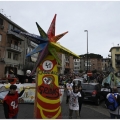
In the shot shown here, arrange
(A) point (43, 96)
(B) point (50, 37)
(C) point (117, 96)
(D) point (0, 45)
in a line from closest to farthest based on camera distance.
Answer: (C) point (117, 96) → (A) point (43, 96) → (B) point (50, 37) → (D) point (0, 45)

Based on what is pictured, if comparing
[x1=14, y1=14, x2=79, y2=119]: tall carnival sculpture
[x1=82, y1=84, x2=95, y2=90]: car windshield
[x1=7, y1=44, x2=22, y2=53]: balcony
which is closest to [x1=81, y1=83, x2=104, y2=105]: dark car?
[x1=82, y1=84, x2=95, y2=90]: car windshield

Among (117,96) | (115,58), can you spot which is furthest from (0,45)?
(115,58)

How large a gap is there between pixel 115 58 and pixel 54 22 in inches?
2209

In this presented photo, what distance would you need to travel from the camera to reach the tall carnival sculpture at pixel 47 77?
625cm

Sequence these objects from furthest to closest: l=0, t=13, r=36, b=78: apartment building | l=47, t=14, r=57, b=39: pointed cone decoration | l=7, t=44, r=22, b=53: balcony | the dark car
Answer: l=7, t=44, r=22, b=53: balcony → l=0, t=13, r=36, b=78: apartment building → the dark car → l=47, t=14, r=57, b=39: pointed cone decoration

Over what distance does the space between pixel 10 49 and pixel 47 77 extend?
29.0 meters

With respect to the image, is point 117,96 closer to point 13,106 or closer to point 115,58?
point 13,106

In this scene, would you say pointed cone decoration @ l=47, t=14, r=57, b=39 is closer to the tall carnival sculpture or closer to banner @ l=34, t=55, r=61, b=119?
the tall carnival sculpture

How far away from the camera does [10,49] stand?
3369cm

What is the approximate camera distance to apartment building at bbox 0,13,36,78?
31.3m

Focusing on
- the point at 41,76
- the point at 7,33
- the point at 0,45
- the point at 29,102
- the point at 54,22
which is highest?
the point at 7,33

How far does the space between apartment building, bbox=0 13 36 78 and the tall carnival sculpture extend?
81.4ft

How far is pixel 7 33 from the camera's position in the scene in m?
32.8

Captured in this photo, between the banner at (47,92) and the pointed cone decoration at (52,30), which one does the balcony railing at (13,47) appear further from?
the banner at (47,92)
